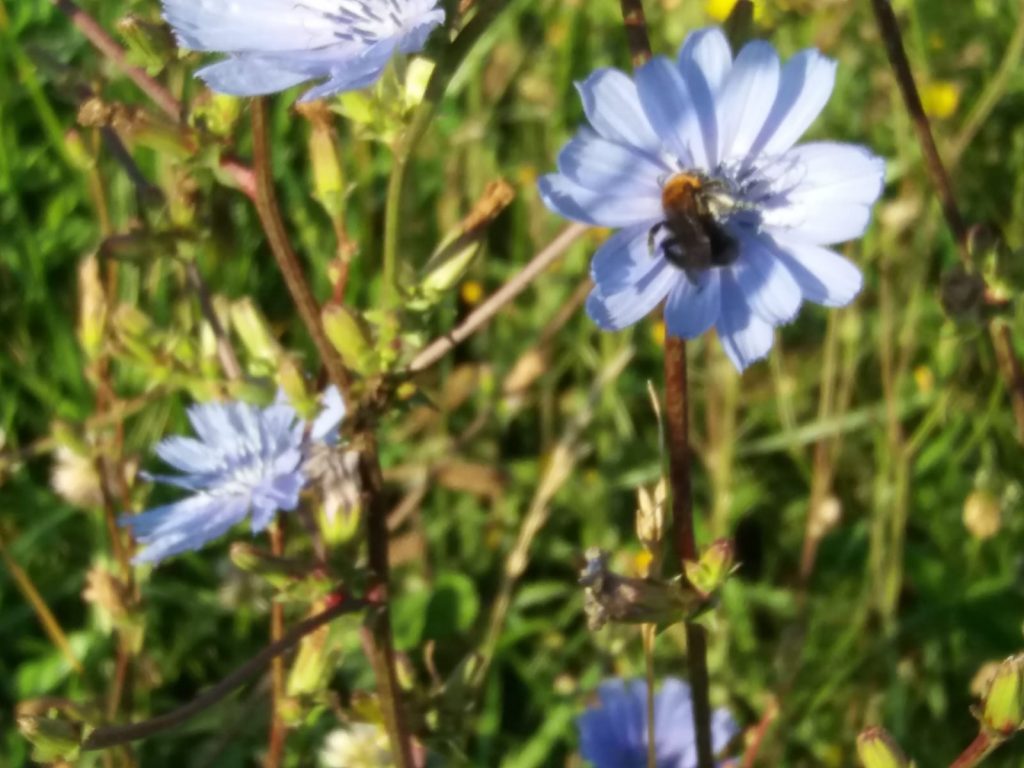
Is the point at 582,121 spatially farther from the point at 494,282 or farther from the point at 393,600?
the point at 393,600

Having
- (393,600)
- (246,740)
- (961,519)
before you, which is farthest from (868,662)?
(246,740)

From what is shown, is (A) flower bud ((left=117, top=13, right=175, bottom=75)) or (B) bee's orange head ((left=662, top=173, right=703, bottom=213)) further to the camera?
(A) flower bud ((left=117, top=13, right=175, bottom=75))

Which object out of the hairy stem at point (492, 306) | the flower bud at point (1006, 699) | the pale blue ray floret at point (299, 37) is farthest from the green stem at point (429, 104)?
the flower bud at point (1006, 699)

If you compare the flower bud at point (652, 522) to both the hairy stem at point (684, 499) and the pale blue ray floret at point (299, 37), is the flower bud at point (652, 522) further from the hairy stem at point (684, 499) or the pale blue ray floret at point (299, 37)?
the pale blue ray floret at point (299, 37)

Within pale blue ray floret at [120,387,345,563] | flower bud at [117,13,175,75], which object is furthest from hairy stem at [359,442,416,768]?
flower bud at [117,13,175,75]

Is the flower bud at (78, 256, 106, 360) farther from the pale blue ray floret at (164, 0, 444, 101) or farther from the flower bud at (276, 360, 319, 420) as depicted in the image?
the pale blue ray floret at (164, 0, 444, 101)

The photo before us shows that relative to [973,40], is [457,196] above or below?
below
